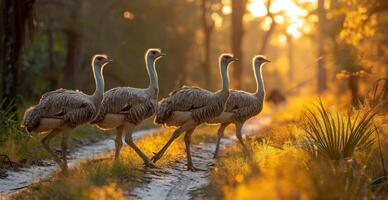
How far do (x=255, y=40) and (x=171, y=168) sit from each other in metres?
99.2

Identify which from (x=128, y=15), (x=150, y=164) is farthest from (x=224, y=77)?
(x=128, y=15)

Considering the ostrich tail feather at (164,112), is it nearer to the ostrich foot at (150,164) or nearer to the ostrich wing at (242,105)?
the ostrich foot at (150,164)

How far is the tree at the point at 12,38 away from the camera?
17.9m

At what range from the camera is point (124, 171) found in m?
11.6

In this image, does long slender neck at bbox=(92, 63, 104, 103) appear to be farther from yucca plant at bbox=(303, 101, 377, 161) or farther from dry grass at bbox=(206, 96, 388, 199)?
yucca plant at bbox=(303, 101, 377, 161)

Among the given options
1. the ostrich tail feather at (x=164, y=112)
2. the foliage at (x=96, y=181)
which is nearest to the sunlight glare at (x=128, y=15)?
the foliage at (x=96, y=181)

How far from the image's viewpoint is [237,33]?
3262 cm

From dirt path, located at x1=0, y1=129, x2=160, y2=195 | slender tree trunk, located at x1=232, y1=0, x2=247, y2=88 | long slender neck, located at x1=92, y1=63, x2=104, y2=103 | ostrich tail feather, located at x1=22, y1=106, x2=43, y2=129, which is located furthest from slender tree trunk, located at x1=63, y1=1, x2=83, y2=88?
ostrich tail feather, located at x1=22, y1=106, x2=43, y2=129

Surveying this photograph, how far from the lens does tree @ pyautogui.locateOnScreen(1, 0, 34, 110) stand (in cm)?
1786

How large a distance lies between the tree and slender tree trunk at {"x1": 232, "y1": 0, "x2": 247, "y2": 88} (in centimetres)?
1500

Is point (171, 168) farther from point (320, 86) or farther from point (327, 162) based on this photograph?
point (320, 86)

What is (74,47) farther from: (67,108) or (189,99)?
(67,108)

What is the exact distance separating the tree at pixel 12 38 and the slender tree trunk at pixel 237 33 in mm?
15003

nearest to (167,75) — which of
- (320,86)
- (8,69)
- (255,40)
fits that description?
(320,86)
